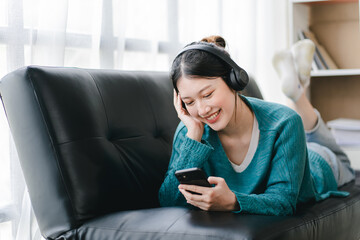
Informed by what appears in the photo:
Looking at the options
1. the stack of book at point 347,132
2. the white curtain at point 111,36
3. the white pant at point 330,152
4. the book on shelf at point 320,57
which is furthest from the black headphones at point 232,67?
the book on shelf at point 320,57

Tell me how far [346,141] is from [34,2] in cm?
175

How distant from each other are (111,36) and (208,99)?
70 cm

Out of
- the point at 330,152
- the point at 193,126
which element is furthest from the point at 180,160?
the point at 330,152

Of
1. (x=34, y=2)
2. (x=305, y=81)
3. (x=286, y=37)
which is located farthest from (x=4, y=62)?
(x=286, y=37)

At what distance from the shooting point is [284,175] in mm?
1309

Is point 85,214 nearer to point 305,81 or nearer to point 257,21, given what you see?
point 305,81

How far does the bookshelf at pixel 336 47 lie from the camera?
296 cm

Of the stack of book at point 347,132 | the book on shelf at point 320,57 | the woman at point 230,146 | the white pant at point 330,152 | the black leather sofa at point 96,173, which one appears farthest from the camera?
the book on shelf at point 320,57

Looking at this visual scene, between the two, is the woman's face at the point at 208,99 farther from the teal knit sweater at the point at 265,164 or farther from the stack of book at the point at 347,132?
the stack of book at the point at 347,132

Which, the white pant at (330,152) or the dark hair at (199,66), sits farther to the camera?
the white pant at (330,152)

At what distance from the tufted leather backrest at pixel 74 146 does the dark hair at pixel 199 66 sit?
0.75 feet

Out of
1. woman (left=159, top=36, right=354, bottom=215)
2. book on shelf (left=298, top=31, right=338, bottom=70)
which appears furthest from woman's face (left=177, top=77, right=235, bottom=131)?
book on shelf (left=298, top=31, right=338, bottom=70)

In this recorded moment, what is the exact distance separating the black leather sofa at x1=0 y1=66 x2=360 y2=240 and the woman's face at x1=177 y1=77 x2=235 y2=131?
219 mm

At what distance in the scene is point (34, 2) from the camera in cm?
153
